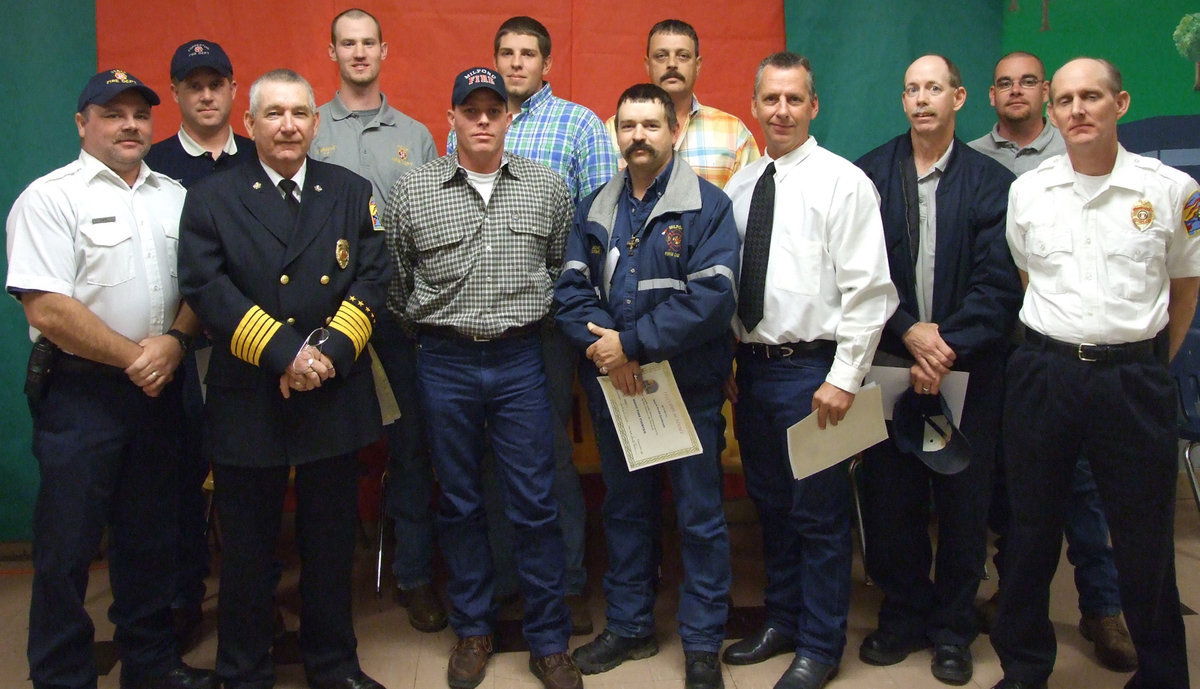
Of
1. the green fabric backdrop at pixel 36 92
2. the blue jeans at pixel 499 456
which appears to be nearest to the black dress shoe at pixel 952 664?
the blue jeans at pixel 499 456

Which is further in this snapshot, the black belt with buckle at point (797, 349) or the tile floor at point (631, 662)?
the tile floor at point (631, 662)

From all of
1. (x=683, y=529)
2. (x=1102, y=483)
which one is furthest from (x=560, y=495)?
(x=1102, y=483)

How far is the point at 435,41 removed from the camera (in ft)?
12.2

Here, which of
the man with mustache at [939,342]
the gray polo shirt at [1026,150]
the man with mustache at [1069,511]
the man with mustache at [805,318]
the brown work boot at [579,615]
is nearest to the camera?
the man with mustache at [805,318]

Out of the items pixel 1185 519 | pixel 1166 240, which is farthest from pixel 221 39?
pixel 1185 519

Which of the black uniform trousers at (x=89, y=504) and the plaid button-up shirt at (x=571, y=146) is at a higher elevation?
the plaid button-up shirt at (x=571, y=146)

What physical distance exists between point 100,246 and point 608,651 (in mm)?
1906

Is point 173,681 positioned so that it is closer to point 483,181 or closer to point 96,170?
point 96,170

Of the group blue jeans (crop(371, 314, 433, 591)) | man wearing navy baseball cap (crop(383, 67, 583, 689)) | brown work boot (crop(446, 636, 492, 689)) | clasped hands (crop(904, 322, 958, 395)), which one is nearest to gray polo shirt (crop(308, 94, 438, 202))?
man wearing navy baseball cap (crop(383, 67, 583, 689))

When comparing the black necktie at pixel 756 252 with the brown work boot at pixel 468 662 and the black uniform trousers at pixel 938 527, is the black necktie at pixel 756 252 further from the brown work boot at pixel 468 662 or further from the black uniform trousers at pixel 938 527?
the brown work boot at pixel 468 662

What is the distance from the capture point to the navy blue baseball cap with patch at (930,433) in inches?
102

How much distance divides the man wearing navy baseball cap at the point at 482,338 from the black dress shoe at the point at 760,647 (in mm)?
508

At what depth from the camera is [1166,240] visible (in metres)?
2.26

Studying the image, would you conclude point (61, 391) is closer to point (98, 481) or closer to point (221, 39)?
point (98, 481)
